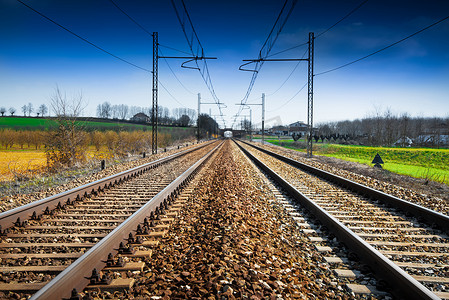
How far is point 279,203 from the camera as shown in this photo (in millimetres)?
6645

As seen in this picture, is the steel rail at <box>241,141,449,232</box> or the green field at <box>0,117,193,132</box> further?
the green field at <box>0,117,193,132</box>

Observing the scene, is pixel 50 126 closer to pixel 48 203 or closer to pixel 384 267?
pixel 48 203

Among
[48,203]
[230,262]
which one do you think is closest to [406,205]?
[230,262]

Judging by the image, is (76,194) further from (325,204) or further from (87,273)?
(325,204)

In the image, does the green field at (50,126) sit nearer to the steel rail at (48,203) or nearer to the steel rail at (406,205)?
the steel rail at (48,203)

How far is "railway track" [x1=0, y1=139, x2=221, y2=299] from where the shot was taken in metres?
2.75

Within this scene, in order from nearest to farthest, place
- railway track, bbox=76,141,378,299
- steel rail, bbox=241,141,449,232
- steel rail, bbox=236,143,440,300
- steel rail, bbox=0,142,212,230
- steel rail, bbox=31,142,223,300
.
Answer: steel rail, bbox=31,142,223,300 < steel rail, bbox=236,143,440,300 < railway track, bbox=76,141,378,299 < steel rail, bbox=0,142,212,230 < steel rail, bbox=241,141,449,232

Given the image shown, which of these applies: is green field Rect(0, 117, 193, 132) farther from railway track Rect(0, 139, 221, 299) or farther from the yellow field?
railway track Rect(0, 139, 221, 299)

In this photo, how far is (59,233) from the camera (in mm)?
4250

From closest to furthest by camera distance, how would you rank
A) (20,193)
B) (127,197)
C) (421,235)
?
1. (421,235)
2. (127,197)
3. (20,193)

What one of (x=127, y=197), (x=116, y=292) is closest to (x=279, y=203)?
(x=127, y=197)

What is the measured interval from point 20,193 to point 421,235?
1020 centimetres

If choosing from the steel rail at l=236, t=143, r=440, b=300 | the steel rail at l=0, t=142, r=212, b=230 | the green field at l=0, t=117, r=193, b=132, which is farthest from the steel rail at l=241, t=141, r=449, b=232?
the green field at l=0, t=117, r=193, b=132

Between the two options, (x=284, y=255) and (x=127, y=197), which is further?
(x=127, y=197)
